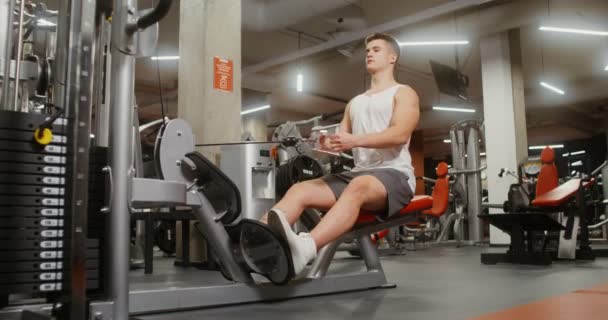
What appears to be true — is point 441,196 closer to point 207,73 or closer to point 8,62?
point 207,73

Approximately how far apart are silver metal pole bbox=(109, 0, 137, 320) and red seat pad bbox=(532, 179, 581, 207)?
358 cm

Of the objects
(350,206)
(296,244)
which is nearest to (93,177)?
(296,244)

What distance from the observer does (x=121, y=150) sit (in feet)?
4.89

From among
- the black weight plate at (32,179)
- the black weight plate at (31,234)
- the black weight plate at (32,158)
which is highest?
the black weight plate at (32,158)

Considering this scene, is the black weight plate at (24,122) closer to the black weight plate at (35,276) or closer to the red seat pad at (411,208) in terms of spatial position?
the black weight plate at (35,276)

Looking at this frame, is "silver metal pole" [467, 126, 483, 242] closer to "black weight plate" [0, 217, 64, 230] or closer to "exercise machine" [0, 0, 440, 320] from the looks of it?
"exercise machine" [0, 0, 440, 320]

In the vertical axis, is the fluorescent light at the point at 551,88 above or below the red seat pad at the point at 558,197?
above

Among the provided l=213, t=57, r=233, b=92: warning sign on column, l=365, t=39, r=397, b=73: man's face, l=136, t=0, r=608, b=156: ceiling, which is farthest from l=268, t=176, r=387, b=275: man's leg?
l=136, t=0, r=608, b=156: ceiling

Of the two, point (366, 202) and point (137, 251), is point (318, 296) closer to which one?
point (366, 202)

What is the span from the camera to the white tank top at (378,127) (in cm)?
237

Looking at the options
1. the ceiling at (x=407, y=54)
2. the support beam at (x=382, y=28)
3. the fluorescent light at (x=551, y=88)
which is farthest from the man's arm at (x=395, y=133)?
the fluorescent light at (x=551, y=88)

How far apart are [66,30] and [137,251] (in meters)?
2.70

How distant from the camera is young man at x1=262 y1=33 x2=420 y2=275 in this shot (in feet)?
6.44

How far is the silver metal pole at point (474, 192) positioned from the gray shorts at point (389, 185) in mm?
5851
